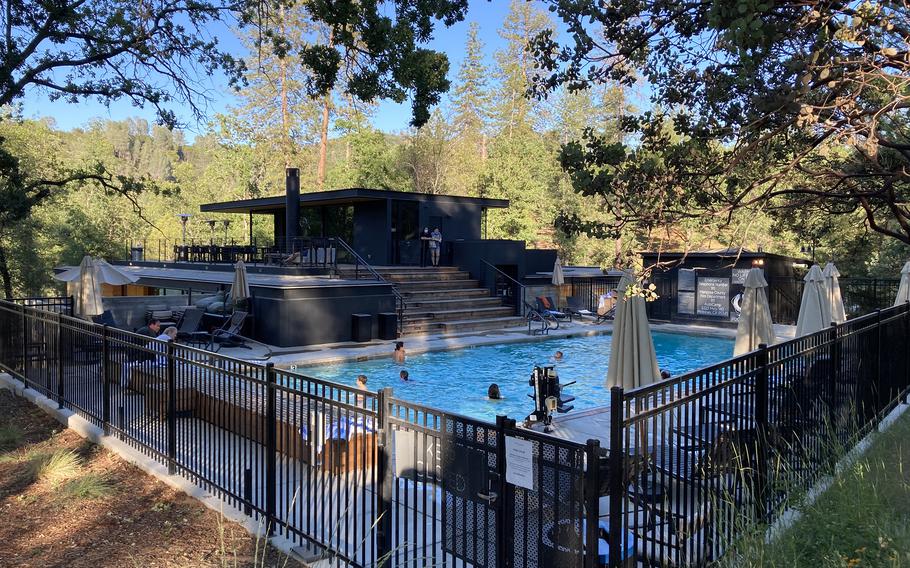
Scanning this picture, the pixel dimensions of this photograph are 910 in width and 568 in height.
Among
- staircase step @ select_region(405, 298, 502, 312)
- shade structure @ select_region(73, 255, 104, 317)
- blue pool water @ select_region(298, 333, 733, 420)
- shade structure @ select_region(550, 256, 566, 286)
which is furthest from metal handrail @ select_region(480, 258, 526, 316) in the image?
shade structure @ select_region(73, 255, 104, 317)

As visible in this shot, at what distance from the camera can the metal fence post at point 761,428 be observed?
15.5 feet

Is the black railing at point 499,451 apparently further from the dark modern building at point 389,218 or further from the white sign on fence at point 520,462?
the dark modern building at point 389,218

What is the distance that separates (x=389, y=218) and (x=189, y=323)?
36.3 feet

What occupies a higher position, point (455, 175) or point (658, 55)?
point (455, 175)

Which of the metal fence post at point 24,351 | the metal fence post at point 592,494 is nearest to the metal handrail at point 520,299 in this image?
the metal fence post at point 24,351

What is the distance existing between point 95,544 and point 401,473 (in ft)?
8.93

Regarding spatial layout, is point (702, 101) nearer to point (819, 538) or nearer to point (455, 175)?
point (819, 538)

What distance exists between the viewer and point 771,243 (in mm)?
40000

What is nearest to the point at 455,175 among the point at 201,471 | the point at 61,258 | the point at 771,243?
the point at 771,243

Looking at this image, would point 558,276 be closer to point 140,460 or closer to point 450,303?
point 450,303

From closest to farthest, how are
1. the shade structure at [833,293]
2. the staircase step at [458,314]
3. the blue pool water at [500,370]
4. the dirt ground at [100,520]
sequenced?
the dirt ground at [100,520]
the shade structure at [833,293]
the blue pool water at [500,370]
the staircase step at [458,314]

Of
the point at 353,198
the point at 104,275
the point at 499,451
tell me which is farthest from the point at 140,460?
the point at 353,198

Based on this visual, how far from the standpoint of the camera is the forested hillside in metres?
35.0

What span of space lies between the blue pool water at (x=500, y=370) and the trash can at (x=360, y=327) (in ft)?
6.19
